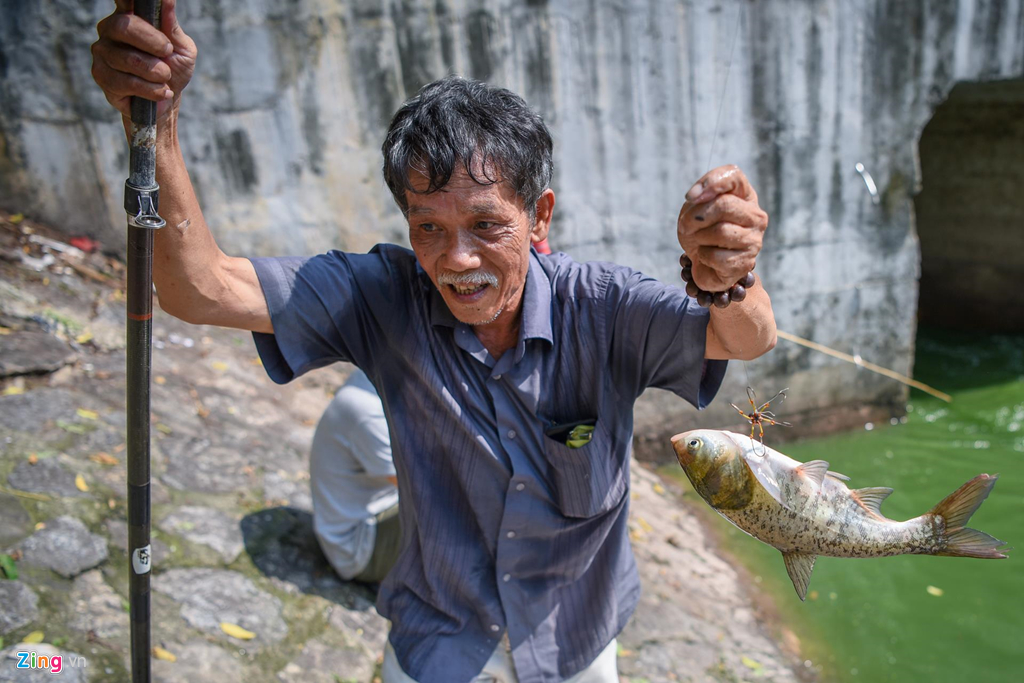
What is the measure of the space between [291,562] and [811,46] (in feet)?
16.9

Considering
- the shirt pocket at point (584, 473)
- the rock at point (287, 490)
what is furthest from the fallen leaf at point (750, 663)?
the shirt pocket at point (584, 473)

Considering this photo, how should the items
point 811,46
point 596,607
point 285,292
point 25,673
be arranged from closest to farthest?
point 285,292
point 596,607
point 25,673
point 811,46

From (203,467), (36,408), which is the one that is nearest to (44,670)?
(203,467)

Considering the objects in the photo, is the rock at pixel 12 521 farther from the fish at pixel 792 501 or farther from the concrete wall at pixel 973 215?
the concrete wall at pixel 973 215

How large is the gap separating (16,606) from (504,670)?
2104mm

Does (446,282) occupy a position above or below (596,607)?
above

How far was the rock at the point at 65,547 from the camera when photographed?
3.38 metres

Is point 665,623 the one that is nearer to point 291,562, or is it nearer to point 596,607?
point 291,562

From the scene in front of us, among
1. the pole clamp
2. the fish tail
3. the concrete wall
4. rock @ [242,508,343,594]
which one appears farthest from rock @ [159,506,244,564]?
the concrete wall

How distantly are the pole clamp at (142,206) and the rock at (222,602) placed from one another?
2.34 meters

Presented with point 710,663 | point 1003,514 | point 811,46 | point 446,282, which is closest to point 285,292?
point 446,282

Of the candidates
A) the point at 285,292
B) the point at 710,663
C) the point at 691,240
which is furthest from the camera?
the point at 710,663

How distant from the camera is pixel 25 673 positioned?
2.92 metres

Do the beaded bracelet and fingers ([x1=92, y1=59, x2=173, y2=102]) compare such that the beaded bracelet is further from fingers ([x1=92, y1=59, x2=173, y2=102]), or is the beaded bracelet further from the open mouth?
fingers ([x1=92, y1=59, x2=173, y2=102])
